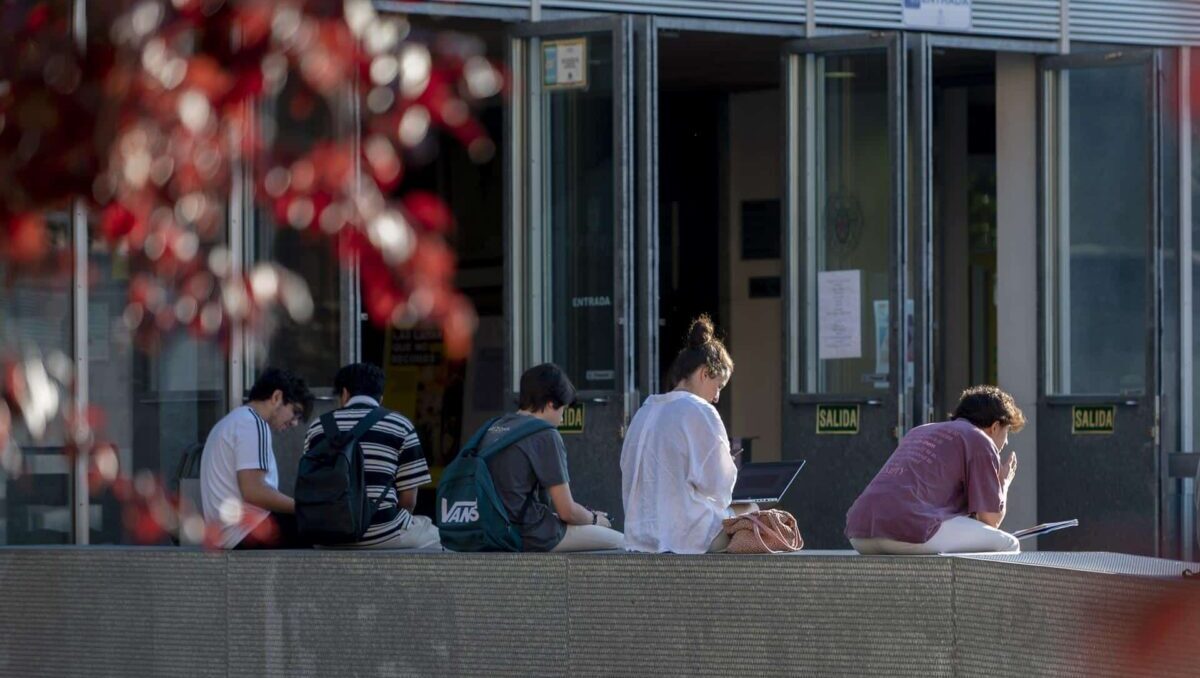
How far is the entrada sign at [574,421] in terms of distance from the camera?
35.0 ft

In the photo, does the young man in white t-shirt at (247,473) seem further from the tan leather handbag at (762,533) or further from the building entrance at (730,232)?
the building entrance at (730,232)

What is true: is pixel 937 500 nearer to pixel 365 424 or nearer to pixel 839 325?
pixel 365 424

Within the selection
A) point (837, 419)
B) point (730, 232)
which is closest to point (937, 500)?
point (837, 419)

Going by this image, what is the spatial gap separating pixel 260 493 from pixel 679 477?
1.95 meters

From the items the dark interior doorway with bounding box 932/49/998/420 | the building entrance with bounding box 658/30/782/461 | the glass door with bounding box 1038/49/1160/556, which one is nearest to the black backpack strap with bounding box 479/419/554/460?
the glass door with bounding box 1038/49/1160/556

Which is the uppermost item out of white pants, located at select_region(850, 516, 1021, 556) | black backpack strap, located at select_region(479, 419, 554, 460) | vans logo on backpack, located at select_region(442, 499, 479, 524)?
black backpack strap, located at select_region(479, 419, 554, 460)

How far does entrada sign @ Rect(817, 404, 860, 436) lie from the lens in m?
11.2

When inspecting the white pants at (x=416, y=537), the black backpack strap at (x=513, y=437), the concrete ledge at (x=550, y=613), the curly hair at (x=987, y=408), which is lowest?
the concrete ledge at (x=550, y=613)

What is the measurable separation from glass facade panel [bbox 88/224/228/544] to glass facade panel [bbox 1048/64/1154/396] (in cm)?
507

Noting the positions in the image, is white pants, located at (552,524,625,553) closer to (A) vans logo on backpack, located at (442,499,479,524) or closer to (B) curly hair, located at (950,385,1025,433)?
(A) vans logo on backpack, located at (442,499,479,524)

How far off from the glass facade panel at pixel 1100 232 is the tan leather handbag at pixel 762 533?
532 cm

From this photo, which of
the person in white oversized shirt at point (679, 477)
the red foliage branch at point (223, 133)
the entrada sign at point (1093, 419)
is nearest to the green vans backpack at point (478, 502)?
the person in white oversized shirt at point (679, 477)

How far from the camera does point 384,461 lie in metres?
7.69

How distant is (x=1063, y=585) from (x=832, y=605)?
890 mm
